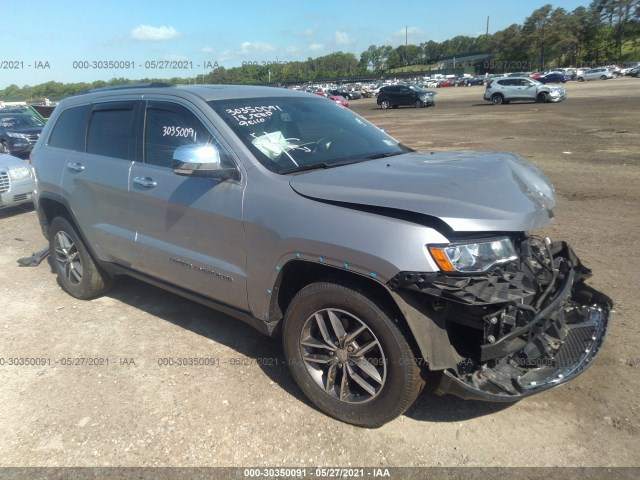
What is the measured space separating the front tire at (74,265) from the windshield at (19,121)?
13662mm

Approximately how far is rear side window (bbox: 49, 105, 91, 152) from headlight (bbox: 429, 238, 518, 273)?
359 centimetres

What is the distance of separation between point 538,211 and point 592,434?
1.31 m

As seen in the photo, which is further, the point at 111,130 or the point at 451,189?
the point at 111,130

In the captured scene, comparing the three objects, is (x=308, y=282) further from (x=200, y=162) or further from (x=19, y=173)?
(x=19, y=173)

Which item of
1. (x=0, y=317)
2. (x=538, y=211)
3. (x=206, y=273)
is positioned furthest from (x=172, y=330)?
(x=538, y=211)

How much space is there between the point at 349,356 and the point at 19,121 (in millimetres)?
17592

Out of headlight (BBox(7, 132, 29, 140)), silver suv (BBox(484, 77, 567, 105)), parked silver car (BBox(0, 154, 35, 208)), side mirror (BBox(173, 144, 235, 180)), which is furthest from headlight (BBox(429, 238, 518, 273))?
silver suv (BBox(484, 77, 567, 105))

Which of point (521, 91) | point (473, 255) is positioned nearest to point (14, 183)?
point (473, 255)

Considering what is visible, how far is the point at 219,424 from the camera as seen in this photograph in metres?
3.06

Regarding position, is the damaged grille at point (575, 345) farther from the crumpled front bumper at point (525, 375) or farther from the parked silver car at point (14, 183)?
the parked silver car at point (14, 183)

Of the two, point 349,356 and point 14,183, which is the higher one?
point 14,183

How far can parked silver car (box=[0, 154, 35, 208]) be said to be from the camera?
8578 millimetres

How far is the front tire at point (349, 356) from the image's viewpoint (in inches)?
104

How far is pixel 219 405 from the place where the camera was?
3248 mm
